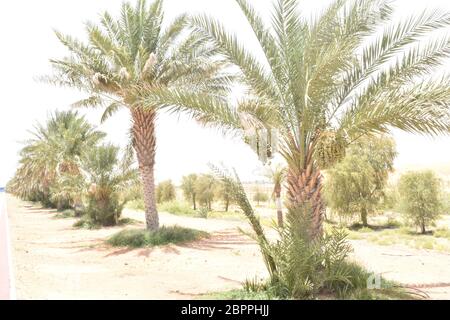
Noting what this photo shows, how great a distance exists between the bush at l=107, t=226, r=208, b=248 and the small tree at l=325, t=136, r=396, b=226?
10911mm

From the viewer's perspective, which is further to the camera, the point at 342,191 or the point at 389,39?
the point at 342,191

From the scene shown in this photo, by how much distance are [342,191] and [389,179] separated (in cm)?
357

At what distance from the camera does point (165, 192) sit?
155 ft

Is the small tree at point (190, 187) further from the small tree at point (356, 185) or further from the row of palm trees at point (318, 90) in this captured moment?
the row of palm trees at point (318, 90)

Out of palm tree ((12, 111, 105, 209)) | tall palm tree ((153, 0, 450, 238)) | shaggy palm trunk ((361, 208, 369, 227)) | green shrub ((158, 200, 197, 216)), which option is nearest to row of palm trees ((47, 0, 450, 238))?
tall palm tree ((153, 0, 450, 238))

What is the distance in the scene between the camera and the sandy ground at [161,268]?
783 centimetres

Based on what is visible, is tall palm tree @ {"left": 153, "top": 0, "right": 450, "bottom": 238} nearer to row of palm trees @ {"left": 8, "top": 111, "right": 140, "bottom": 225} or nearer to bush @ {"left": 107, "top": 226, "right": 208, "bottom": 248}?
bush @ {"left": 107, "top": 226, "right": 208, "bottom": 248}

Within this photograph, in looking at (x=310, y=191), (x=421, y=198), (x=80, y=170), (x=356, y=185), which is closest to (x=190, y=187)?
(x=80, y=170)

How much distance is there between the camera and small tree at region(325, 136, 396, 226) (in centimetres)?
2241

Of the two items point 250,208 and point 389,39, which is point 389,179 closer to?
point 389,39

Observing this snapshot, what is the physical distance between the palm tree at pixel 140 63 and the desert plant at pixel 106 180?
5.96m

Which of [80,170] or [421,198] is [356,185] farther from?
[80,170]
